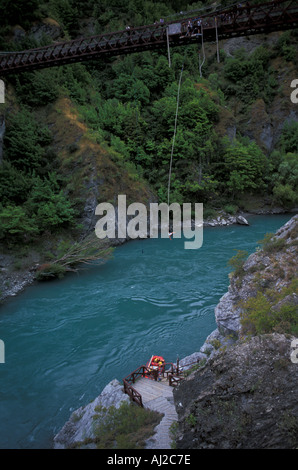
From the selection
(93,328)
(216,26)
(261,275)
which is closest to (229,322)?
(261,275)

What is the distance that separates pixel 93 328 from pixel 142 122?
872 inches

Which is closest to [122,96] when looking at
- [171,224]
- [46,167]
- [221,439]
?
[46,167]

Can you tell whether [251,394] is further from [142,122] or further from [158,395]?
[142,122]

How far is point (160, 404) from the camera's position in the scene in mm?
6234

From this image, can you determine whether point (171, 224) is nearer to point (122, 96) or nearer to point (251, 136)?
point (122, 96)

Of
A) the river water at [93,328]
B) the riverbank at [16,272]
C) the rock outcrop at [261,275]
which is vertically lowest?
the river water at [93,328]

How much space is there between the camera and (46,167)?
69.3 ft

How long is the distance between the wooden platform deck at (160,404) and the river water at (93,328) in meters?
1.68

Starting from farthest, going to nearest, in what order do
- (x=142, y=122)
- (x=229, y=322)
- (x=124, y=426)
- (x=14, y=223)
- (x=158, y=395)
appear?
(x=142, y=122), (x=14, y=223), (x=229, y=322), (x=158, y=395), (x=124, y=426)

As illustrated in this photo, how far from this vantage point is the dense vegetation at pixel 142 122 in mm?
20469

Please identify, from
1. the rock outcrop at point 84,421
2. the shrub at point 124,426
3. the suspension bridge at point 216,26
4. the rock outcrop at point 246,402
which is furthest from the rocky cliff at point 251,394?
the suspension bridge at point 216,26

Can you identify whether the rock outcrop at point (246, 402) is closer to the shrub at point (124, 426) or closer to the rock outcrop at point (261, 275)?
the shrub at point (124, 426)

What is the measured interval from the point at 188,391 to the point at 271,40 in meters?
47.0

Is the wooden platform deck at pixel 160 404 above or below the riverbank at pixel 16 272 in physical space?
below
